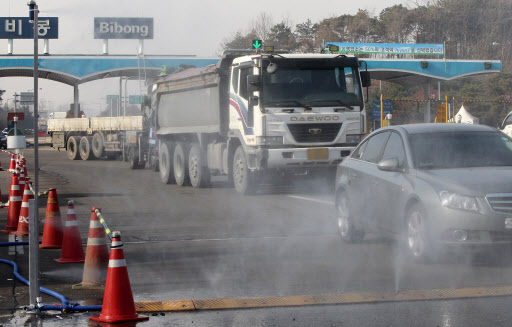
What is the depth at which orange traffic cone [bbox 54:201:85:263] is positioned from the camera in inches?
342

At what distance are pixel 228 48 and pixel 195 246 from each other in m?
7.78

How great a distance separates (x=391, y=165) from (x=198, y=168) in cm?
1144

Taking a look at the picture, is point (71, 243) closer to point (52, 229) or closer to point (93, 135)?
point (52, 229)

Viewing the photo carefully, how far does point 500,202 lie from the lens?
23.9 feet

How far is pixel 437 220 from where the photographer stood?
24.3 ft

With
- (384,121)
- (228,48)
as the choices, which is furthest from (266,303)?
(384,121)

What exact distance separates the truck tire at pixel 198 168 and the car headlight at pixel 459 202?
11.9 meters

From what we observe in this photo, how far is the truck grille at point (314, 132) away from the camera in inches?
623

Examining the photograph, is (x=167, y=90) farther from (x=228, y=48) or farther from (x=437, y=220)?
(x=437, y=220)

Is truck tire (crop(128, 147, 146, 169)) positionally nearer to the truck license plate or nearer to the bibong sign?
the truck license plate

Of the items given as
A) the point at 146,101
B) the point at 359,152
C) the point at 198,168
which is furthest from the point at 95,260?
the point at 146,101

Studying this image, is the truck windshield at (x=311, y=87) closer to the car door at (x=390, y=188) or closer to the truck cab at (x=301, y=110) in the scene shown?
the truck cab at (x=301, y=110)

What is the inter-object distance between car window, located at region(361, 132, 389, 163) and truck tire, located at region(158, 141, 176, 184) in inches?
478

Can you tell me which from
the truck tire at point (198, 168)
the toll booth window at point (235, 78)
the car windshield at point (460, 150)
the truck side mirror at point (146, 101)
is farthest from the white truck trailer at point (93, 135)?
the car windshield at point (460, 150)
